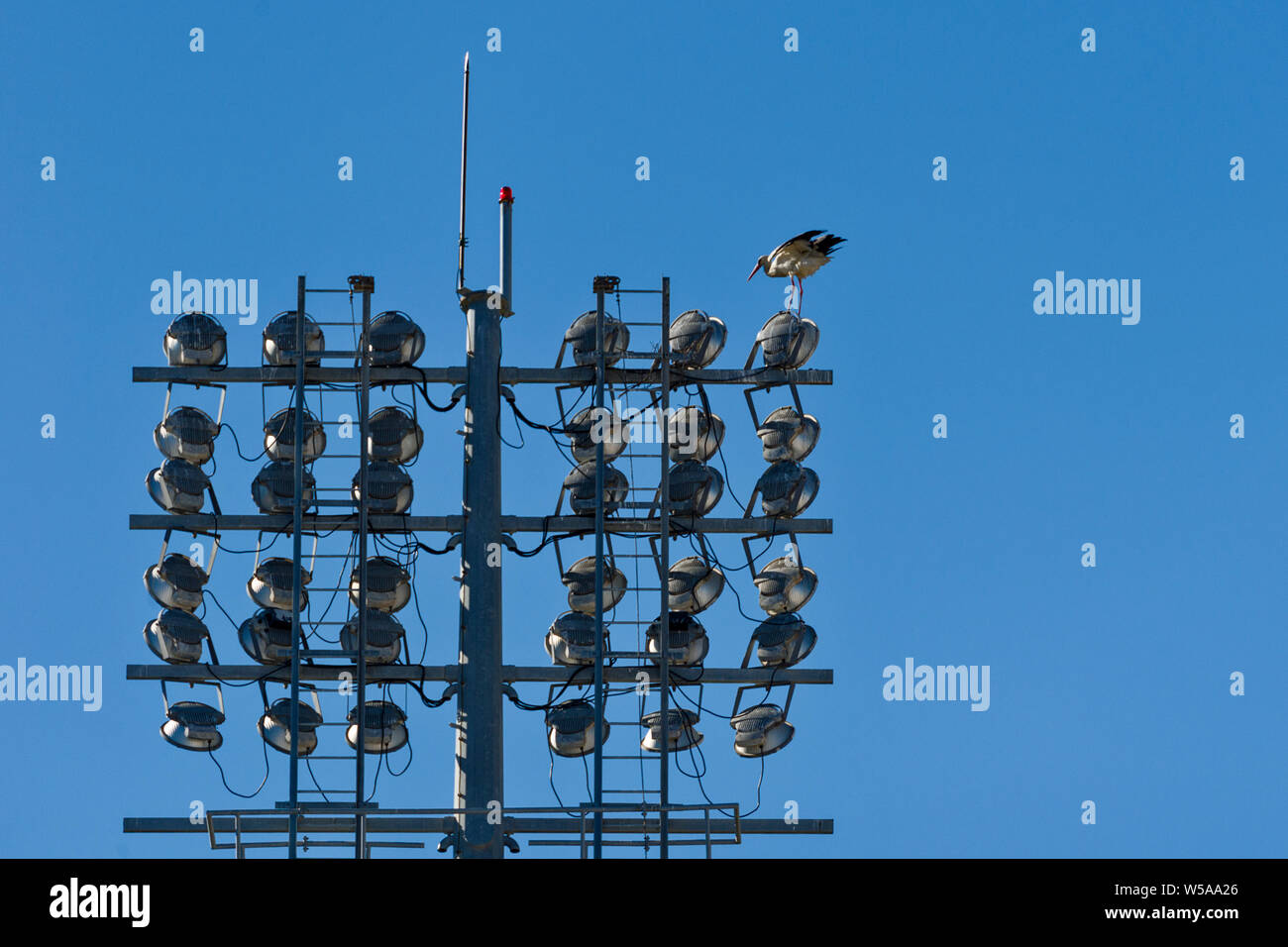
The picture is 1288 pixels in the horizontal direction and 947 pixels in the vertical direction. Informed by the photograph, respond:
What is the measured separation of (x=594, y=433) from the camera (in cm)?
3856

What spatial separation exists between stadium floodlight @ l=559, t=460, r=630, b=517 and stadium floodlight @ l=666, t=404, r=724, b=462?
3.26 feet

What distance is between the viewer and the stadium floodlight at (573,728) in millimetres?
38094

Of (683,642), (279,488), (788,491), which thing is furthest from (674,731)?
(279,488)

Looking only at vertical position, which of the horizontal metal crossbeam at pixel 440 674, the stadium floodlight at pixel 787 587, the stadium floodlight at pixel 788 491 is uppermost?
the stadium floodlight at pixel 788 491

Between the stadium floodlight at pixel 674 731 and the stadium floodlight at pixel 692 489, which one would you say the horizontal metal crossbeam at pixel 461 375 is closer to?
the stadium floodlight at pixel 692 489

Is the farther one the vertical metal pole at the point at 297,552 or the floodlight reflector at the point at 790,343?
the floodlight reflector at the point at 790,343

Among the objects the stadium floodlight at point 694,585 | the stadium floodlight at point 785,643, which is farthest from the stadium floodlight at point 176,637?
the stadium floodlight at point 785,643

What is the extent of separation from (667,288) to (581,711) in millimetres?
6498

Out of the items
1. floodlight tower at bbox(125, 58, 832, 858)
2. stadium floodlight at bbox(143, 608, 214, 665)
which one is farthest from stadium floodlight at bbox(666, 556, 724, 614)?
stadium floodlight at bbox(143, 608, 214, 665)

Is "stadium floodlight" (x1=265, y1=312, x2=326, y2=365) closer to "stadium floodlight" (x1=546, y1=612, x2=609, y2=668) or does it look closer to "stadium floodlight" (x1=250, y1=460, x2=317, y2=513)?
"stadium floodlight" (x1=250, y1=460, x2=317, y2=513)

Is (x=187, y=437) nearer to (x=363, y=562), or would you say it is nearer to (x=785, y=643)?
(x=363, y=562)

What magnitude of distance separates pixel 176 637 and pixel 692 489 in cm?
805

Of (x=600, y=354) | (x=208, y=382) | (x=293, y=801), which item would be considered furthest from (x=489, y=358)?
(x=293, y=801)

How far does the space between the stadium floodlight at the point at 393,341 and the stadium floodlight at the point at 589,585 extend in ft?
13.4
